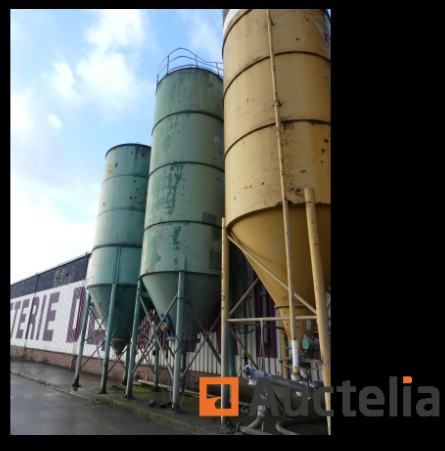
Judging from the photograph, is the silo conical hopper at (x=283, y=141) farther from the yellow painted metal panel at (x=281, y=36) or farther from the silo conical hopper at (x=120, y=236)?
the silo conical hopper at (x=120, y=236)

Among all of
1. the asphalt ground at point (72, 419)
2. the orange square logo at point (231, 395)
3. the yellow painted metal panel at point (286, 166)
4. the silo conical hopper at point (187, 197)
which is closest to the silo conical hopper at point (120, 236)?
the silo conical hopper at point (187, 197)

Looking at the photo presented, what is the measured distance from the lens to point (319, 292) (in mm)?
4781

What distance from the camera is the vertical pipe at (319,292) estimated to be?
14.6 feet

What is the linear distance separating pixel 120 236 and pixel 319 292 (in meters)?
8.52

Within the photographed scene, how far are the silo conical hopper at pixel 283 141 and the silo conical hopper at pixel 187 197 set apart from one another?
6.75 ft

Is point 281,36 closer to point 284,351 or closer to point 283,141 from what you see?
point 283,141

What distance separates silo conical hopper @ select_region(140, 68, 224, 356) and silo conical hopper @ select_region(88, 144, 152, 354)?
2378 millimetres

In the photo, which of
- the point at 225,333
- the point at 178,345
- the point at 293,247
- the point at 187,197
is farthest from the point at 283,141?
the point at 178,345
